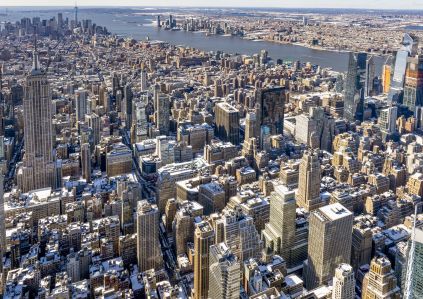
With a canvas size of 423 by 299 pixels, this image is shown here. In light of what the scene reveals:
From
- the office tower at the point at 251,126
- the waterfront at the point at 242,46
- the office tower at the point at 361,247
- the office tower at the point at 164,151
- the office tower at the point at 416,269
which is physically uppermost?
the waterfront at the point at 242,46

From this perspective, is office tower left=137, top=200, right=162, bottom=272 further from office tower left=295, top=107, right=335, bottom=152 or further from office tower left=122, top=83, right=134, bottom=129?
office tower left=122, top=83, right=134, bottom=129

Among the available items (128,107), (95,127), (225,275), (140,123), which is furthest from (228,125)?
(225,275)

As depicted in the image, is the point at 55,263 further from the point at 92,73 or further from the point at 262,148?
the point at 92,73

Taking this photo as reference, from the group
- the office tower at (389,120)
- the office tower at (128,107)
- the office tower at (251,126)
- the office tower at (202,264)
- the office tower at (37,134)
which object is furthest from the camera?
the office tower at (128,107)

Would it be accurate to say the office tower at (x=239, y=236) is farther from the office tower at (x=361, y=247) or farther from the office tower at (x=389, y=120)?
the office tower at (x=389, y=120)

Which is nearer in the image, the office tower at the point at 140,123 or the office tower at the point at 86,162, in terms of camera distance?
the office tower at the point at 86,162

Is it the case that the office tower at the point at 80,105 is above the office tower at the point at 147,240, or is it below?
above

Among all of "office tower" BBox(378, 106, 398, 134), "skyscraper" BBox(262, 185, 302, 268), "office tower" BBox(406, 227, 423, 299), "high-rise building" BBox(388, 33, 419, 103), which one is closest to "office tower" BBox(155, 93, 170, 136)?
"office tower" BBox(378, 106, 398, 134)

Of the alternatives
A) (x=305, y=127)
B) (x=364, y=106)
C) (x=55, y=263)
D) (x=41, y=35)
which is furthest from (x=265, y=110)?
(x=41, y=35)

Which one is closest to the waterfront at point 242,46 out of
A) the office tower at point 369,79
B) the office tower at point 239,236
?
the office tower at point 369,79
